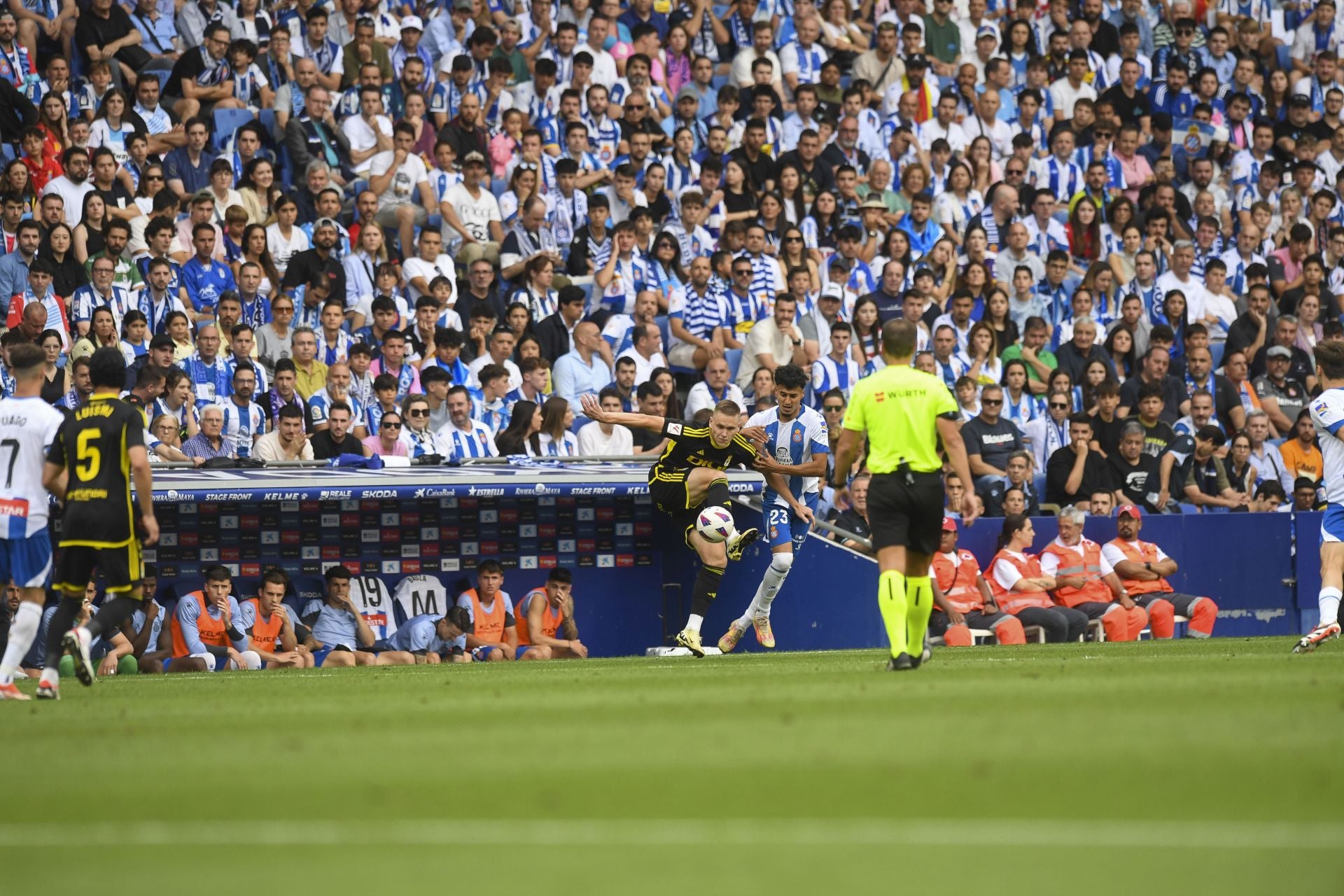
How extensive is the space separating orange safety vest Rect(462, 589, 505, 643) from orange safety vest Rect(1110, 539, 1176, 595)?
6.23 m

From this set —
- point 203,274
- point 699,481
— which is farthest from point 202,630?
point 699,481

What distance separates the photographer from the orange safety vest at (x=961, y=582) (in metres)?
16.9

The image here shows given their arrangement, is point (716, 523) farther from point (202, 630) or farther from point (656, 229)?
point (656, 229)

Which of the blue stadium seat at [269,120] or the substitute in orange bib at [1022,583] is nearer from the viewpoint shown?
the substitute in orange bib at [1022,583]

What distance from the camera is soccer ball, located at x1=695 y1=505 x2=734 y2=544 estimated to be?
1397cm

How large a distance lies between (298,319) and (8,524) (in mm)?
7170

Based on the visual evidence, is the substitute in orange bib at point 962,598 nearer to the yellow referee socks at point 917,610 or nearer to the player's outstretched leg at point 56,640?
the yellow referee socks at point 917,610

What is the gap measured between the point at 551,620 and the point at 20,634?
682 cm

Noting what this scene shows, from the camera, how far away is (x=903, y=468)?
9.62 m

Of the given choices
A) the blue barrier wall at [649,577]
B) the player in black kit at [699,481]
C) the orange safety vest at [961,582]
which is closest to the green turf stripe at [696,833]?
the player in black kit at [699,481]

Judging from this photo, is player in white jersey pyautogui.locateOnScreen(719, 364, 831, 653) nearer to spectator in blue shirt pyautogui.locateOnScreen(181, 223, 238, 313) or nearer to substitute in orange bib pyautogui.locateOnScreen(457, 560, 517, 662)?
substitute in orange bib pyautogui.locateOnScreen(457, 560, 517, 662)

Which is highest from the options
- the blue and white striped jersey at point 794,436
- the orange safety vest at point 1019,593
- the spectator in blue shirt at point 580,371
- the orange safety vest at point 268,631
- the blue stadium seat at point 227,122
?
the blue stadium seat at point 227,122

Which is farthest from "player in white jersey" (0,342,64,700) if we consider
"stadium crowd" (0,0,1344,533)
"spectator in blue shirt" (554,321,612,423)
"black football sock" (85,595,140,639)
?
"spectator in blue shirt" (554,321,612,423)

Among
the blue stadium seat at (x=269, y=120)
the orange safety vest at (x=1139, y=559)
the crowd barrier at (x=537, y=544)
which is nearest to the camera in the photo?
the crowd barrier at (x=537, y=544)
